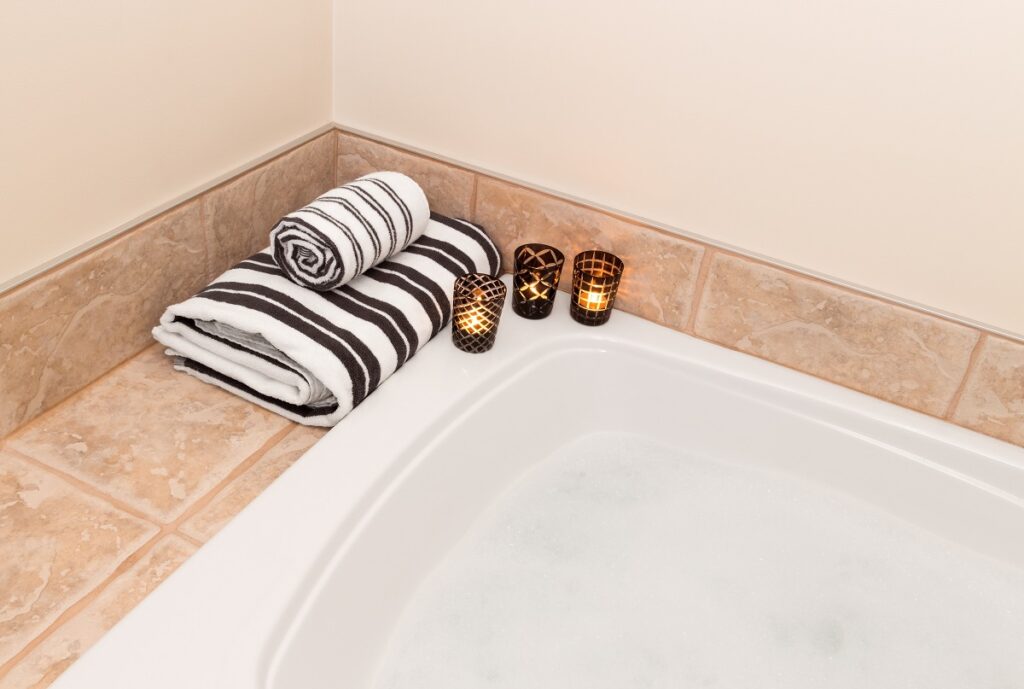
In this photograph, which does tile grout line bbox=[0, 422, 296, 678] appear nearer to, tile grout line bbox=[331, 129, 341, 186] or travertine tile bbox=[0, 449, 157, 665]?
travertine tile bbox=[0, 449, 157, 665]

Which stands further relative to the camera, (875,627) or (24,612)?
(875,627)

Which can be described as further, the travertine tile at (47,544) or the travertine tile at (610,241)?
the travertine tile at (610,241)

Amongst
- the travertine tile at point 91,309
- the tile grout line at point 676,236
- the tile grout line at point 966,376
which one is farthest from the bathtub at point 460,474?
the travertine tile at point 91,309

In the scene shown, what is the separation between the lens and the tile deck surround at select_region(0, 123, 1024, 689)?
99 cm

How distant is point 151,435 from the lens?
1168 millimetres

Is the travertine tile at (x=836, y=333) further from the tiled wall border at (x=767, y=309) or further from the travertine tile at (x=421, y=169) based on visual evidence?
the travertine tile at (x=421, y=169)

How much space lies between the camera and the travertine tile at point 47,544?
36.6 inches

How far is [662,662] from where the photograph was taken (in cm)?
119

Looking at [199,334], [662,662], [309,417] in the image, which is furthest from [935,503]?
[199,334]

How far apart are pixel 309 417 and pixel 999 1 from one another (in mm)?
995

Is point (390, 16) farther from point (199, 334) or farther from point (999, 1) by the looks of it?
point (999, 1)

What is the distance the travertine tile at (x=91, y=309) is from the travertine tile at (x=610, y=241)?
0.47m

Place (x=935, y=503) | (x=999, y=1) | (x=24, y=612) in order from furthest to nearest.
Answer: (x=935, y=503)
(x=999, y=1)
(x=24, y=612)

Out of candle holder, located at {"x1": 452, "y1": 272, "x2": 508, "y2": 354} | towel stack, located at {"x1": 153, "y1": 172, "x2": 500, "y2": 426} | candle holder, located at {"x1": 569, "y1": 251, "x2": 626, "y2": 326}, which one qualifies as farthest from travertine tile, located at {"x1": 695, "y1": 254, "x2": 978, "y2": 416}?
towel stack, located at {"x1": 153, "y1": 172, "x2": 500, "y2": 426}
